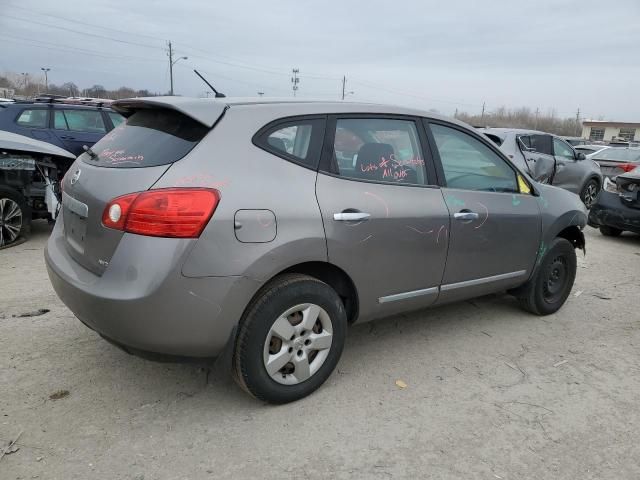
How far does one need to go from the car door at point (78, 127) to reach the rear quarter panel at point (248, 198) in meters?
6.73

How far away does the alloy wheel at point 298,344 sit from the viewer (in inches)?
110

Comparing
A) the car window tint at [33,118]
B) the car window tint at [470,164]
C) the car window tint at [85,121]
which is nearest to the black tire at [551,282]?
the car window tint at [470,164]

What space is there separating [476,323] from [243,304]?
2474 millimetres

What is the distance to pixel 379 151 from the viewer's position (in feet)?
10.8

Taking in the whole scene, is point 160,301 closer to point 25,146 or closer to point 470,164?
point 470,164

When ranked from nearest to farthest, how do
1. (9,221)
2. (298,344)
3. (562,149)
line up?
(298,344) → (9,221) → (562,149)

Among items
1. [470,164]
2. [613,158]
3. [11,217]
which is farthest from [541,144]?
[11,217]

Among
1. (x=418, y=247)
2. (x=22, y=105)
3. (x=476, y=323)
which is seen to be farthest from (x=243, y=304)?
(x=22, y=105)

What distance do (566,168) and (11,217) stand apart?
400 inches

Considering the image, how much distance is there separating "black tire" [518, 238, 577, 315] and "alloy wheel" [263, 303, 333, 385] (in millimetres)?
2253

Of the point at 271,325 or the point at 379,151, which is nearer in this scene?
the point at 271,325

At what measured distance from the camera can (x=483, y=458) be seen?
2580 millimetres

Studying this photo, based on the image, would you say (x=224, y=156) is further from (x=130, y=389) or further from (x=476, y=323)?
(x=476, y=323)

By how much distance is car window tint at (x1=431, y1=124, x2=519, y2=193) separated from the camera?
3646 millimetres
